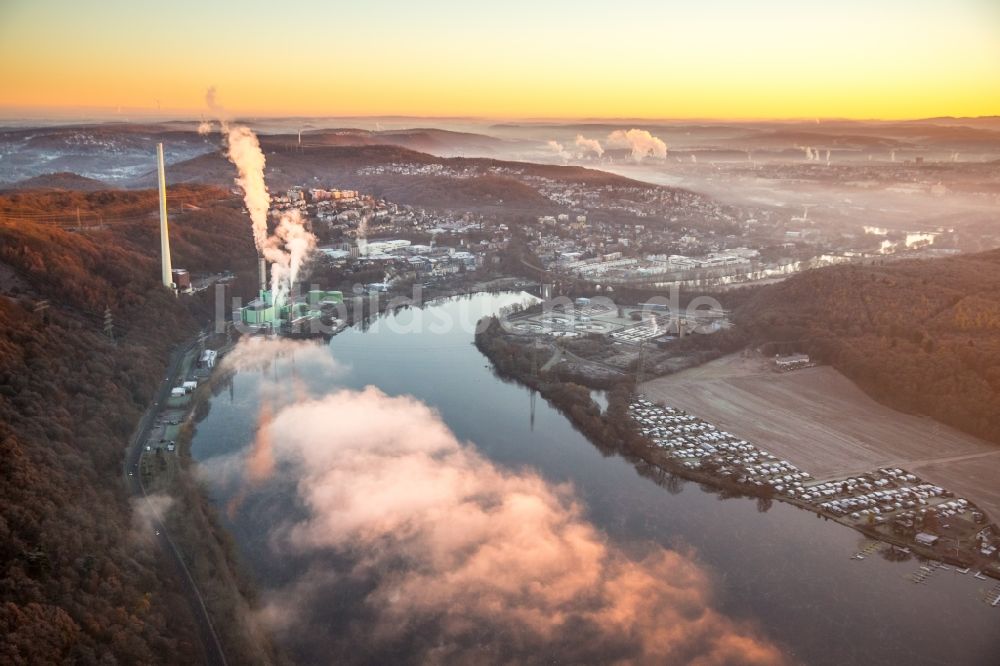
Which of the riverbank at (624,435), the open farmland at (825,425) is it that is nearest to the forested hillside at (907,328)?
the open farmland at (825,425)

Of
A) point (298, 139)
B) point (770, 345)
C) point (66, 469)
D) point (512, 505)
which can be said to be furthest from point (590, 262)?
point (298, 139)

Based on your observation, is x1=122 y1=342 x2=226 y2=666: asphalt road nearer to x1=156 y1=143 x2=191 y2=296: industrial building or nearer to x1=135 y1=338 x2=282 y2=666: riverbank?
x1=135 y1=338 x2=282 y2=666: riverbank

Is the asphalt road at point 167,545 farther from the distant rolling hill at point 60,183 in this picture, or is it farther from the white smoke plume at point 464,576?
the distant rolling hill at point 60,183

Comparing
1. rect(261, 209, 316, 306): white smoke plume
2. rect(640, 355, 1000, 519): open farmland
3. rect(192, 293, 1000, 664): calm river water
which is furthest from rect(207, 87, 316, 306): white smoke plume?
rect(640, 355, 1000, 519): open farmland

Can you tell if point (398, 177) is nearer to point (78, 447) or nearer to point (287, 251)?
point (287, 251)

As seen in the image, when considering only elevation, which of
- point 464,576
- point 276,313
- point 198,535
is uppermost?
point 276,313

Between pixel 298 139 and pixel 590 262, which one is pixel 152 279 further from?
pixel 298 139

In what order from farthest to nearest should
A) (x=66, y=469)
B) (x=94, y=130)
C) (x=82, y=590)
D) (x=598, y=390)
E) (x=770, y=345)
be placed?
(x=94, y=130), (x=770, y=345), (x=598, y=390), (x=66, y=469), (x=82, y=590)

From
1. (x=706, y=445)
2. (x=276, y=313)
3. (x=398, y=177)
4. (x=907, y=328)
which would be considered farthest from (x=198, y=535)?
(x=398, y=177)
